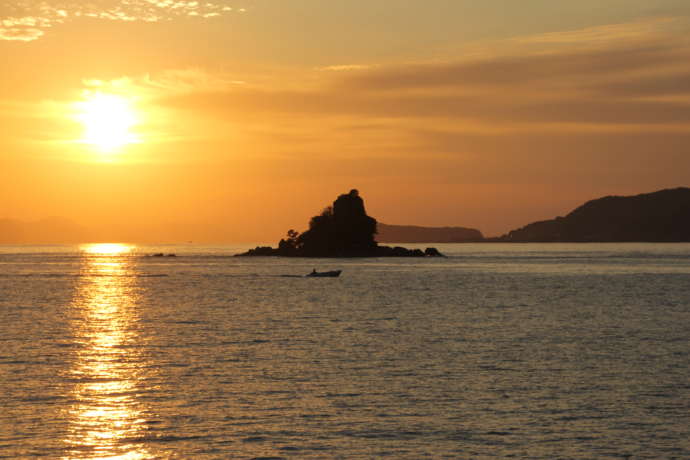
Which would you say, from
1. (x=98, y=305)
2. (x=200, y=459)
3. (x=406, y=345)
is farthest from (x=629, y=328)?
(x=98, y=305)

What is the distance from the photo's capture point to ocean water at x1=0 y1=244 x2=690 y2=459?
30.7 m

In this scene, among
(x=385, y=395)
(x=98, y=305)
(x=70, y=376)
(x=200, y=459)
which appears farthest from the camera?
(x=98, y=305)

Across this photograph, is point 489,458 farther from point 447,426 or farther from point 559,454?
point 447,426

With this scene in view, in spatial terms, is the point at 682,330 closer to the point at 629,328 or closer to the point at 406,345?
the point at 629,328

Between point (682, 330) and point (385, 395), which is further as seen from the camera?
point (682, 330)

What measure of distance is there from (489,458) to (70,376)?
82.9ft

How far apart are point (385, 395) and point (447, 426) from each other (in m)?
6.56

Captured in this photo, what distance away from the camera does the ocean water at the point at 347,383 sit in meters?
30.7

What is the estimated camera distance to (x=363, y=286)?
143250mm

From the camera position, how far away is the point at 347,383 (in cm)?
4281

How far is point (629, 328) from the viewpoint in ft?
234

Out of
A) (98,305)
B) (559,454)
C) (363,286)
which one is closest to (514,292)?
(363,286)

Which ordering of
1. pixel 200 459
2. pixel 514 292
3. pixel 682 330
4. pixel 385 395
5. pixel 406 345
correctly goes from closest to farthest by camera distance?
pixel 200 459 < pixel 385 395 < pixel 406 345 < pixel 682 330 < pixel 514 292

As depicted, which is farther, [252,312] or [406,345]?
[252,312]
